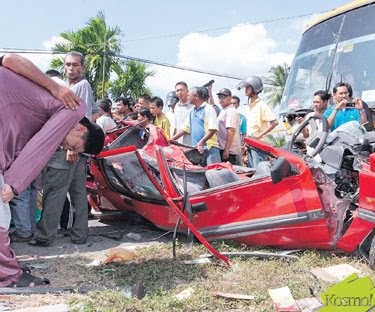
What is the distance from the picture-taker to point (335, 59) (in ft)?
20.4

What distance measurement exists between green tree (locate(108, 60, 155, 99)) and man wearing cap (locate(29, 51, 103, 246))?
60.2 ft

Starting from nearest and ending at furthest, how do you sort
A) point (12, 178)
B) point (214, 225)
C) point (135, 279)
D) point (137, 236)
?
point (12, 178) < point (135, 279) < point (214, 225) < point (137, 236)

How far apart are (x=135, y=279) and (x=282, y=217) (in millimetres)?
1230

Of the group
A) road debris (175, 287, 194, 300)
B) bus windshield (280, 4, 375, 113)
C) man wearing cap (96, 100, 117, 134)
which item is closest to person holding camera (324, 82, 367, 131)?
bus windshield (280, 4, 375, 113)

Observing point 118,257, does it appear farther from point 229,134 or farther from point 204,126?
point 229,134

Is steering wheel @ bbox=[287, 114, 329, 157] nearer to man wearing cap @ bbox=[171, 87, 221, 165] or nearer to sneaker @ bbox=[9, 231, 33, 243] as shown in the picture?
man wearing cap @ bbox=[171, 87, 221, 165]

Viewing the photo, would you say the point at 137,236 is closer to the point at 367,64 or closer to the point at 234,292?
the point at 234,292

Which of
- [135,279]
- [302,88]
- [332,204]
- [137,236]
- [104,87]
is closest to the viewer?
[135,279]

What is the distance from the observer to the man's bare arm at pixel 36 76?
120 inches

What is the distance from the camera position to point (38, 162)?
3.02 metres

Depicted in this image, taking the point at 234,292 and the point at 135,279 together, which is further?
the point at 135,279

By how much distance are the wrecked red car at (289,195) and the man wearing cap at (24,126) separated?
973 millimetres

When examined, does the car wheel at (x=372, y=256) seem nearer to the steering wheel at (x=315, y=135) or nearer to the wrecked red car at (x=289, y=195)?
the wrecked red car at (x=289, y=195)

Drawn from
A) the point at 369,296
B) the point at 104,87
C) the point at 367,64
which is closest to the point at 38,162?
the point at 369,296
